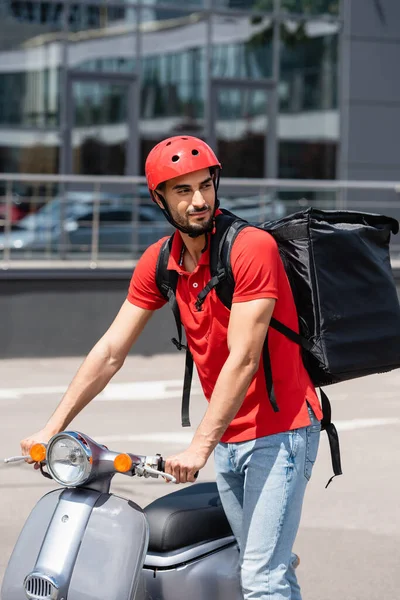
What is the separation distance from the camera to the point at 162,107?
19.0 m

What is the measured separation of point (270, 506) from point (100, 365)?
0.73 meters

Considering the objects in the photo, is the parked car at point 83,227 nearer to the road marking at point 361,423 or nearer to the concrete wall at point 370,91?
the road marking at point 361,423

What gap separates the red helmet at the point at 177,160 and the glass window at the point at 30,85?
1469cm

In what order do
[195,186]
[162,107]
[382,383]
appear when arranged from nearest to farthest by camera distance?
[195,186], [382,383], [162,107]

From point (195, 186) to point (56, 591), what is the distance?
3.97 feet

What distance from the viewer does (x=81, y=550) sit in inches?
120

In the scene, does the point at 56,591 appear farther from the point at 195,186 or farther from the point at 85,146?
the point at 85,146

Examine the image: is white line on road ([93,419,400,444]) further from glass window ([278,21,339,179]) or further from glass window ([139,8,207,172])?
glass window ([278,21,339,179])

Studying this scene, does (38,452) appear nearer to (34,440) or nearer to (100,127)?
(34,440)

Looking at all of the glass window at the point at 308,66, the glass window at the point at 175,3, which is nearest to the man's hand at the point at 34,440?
the glass window at the point at 175,3

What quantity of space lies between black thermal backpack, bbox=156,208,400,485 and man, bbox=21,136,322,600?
45mm

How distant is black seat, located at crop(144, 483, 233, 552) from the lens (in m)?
3.44

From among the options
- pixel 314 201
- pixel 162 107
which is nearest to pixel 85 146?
pixel 162 107

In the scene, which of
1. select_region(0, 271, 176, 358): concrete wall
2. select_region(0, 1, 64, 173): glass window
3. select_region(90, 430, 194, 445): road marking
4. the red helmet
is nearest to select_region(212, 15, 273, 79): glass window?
select_region(0, 1, 64, 173): glass window
